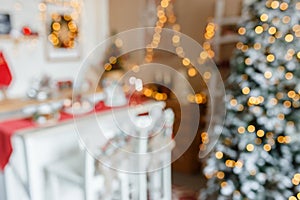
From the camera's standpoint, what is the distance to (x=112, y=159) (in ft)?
4.72

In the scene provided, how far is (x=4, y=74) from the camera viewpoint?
257 cm

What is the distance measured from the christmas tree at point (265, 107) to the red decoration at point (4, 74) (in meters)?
1.95

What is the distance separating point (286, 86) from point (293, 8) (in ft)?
1.55

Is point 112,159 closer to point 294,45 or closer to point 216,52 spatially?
point 294,45

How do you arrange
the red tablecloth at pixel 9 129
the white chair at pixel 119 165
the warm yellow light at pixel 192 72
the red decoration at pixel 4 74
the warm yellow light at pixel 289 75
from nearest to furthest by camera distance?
the white chair at pixel 119 165, the red tablecloth at pixel 9 129, the warm yellow light at pixel 289 75, the red decoration at pixel 4 74, the warm yellow light at pixel 192 72

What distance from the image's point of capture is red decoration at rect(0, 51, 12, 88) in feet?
8.36

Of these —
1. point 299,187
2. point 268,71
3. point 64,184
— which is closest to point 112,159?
point 64,184

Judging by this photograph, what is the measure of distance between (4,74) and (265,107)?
2190 millimetres

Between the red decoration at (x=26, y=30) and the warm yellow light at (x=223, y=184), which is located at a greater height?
the red decoration at (x=26, y=30)

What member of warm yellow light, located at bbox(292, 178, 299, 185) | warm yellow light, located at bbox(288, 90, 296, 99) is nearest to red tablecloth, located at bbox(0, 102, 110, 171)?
warm yellow light, located at bbox(288, 90, 296, 99)

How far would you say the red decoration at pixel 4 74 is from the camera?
2549mm

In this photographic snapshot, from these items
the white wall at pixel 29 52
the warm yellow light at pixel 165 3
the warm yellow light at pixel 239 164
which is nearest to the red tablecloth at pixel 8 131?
the warm yellow light at pixel 239 164

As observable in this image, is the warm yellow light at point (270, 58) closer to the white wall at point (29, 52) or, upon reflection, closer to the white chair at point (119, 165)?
the white chair at point (119, 165)

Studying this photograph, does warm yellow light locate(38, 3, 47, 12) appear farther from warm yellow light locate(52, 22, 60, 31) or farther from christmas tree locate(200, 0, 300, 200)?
christmas tree locate(200, 0, 300, 200)
